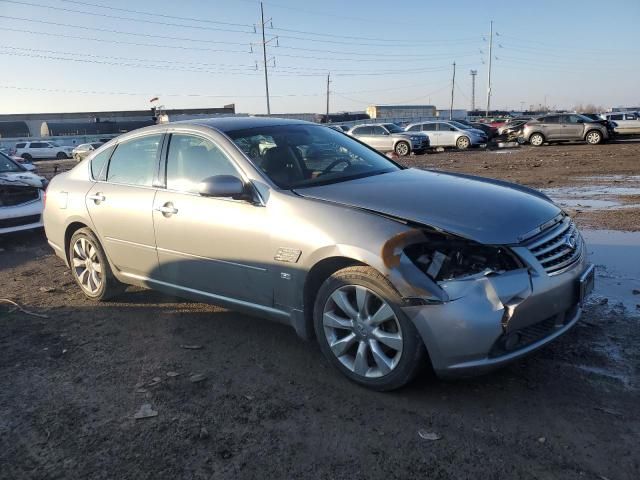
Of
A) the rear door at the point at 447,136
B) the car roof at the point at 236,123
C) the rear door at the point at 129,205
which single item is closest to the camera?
the car roof at the point at 236,123

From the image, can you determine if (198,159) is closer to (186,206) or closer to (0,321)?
(186,206)

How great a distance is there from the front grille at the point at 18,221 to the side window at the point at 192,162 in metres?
5.07

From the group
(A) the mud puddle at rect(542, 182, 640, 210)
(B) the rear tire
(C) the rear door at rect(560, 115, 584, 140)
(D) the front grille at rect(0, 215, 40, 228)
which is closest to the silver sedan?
(D) the front grille at rect(0, 215, 40, 228)

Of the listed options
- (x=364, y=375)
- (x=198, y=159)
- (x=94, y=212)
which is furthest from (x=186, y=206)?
(x=364, y=375)

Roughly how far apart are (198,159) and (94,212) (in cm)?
139

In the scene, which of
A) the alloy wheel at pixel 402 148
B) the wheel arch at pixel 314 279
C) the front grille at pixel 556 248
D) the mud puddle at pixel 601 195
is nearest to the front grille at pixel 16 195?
the wheel arch at pixel 314 279

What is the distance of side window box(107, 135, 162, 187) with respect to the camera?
4609 millimetres

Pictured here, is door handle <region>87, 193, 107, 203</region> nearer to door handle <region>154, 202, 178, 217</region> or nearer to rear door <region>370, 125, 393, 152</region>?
door handle <region>154, 202, 178, 217</region>

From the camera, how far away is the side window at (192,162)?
4105 millimetres

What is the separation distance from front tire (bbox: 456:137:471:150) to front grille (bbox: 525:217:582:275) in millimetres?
24321

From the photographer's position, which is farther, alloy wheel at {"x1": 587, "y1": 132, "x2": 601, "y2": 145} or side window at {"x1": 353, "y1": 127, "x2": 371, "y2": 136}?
side window at {"x1": 353, "y1": 127, "x2": 371, "y2": 136}

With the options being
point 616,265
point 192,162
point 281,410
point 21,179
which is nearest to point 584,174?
→ point 616,265

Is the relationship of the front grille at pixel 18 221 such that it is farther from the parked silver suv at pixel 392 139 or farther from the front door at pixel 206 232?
the parked silver suv at pixel 392 139

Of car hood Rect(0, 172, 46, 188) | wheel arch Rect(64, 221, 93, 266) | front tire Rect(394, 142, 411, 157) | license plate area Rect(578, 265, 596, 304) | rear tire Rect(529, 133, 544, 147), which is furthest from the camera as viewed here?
rear tire Rect(529, 133, 544, 147)
